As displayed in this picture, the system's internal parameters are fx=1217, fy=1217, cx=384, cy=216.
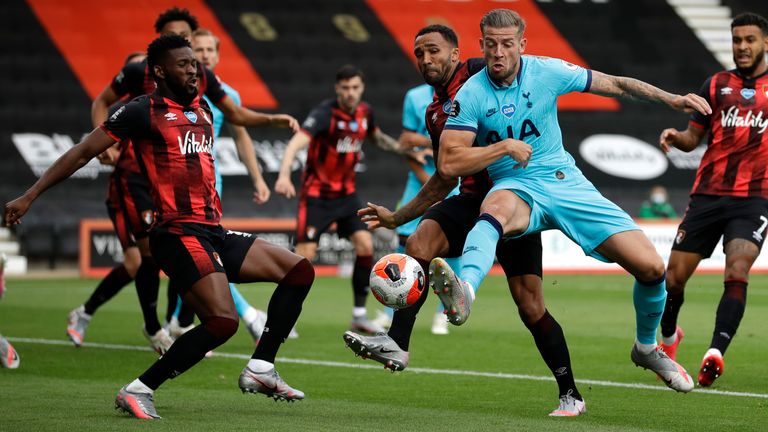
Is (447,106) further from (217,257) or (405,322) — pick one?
(217,257)

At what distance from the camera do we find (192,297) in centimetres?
670

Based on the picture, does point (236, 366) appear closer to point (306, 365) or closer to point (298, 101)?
point (306, 365)

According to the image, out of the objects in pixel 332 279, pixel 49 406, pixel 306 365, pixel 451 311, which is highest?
pixel 451 311

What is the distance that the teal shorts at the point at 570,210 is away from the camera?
6.44 m

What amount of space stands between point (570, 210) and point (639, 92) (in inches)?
30.7

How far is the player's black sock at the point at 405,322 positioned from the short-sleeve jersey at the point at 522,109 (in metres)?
0.74

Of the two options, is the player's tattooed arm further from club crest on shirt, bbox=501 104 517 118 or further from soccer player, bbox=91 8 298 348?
soccer player, bbox=91 8 298 348

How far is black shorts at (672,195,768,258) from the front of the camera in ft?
27.0

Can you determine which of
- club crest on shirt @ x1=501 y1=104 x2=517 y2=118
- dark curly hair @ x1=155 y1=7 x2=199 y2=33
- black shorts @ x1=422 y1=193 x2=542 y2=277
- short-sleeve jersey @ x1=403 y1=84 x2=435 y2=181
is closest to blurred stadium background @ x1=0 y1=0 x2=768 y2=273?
short-sleeve jersey @ x1=403 y1=84 x2=435 y2=181

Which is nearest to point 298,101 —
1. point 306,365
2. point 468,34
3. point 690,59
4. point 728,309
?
point 468,34

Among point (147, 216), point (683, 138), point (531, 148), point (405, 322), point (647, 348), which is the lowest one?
point (147, 216)

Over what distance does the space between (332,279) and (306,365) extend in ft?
36.0

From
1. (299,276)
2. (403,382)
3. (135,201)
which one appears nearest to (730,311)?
(403,382)

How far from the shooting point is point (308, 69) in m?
25.9
